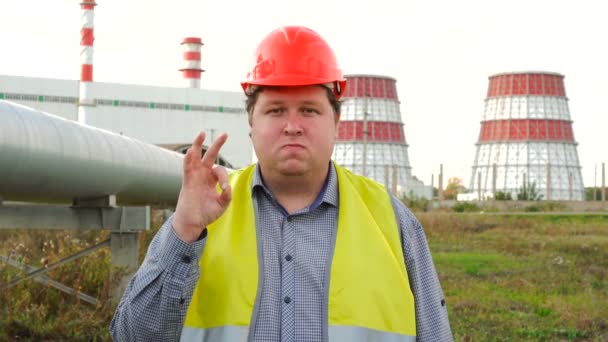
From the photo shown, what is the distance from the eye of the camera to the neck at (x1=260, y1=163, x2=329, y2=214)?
2.31m

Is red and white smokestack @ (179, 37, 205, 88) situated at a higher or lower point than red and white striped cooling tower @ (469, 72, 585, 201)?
higher

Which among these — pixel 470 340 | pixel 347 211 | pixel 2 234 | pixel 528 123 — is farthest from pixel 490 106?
pixel 347 211

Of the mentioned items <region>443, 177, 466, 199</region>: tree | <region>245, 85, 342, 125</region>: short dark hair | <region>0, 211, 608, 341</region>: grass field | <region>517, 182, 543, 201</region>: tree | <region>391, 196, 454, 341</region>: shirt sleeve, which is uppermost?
<region>443, 177, 466, 199</region>: tree

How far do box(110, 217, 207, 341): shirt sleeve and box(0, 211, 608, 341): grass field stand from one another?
3.84 metres

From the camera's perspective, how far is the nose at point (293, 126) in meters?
2.22

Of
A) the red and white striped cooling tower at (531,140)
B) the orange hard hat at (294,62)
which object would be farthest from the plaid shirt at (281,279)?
the red and white striped cooling tower at (531,140)

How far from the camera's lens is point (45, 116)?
568 centimetres

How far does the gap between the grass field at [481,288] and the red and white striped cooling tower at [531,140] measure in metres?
28.7

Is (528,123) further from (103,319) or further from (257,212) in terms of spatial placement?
(257,212)

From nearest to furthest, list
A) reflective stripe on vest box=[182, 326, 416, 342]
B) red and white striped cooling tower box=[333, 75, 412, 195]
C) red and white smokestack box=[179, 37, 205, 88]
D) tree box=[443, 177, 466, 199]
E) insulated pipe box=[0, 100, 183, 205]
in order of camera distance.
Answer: reflective stripe on vest box=[182, 326, 416, 342]
insulated pipe box=[0, 100, 183, 205]
red and white smokestack box=[179, 37, 205, 88]
red and white striped cooling tower box=[333, 75, 412, 195]
tree box=[443, 177, 466, 199]

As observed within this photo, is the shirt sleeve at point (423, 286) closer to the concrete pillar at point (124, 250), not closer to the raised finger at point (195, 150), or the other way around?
the raised finger at point (195, 150)

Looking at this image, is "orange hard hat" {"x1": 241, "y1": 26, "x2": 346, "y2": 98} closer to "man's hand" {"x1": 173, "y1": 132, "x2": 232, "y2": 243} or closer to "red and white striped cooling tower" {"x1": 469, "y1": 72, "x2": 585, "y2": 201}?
"man's hand" {"x1": 173, "y1": 132, "x2": 232, "y2": 243}

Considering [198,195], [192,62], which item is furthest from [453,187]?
[198,195]

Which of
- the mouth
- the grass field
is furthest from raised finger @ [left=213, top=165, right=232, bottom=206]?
the grass field
